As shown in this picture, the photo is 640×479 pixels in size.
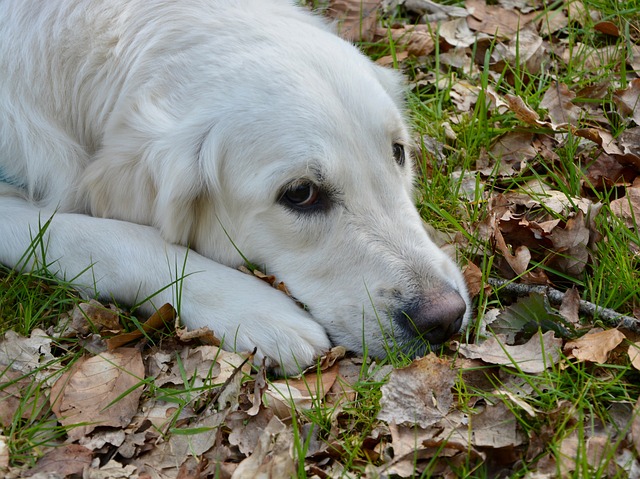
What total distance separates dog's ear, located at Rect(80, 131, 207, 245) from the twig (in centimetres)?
145


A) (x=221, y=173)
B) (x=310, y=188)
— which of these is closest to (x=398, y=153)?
(x=310, y=188)

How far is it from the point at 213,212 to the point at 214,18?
0.92 metres

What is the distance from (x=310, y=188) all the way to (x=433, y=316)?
2.50 feet

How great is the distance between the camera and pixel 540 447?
271 cm

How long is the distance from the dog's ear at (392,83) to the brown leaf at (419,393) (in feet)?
6.01

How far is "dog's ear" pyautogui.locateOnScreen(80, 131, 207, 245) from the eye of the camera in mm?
3512

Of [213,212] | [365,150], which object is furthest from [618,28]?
[213,212]

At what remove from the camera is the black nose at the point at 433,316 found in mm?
3150

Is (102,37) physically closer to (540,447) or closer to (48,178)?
(48,178)

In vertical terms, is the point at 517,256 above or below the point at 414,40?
below

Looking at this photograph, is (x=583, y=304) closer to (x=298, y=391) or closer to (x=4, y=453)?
(x=298, y=391)

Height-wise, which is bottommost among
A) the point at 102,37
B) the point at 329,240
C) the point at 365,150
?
the point at 329,240

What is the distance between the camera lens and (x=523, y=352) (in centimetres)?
318

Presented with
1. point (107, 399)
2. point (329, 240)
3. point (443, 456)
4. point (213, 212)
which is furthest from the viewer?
point (213, 212)
